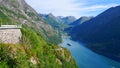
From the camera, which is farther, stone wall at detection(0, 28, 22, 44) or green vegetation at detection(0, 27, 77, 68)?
stone wall at detection(0, 28, 22, 44)

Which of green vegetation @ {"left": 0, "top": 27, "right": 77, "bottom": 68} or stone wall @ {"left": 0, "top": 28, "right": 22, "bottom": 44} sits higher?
stone wall @ {"left": 0, "top": 28, "right": 22, "bottom": 44}

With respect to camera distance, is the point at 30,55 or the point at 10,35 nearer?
the point at 10,35

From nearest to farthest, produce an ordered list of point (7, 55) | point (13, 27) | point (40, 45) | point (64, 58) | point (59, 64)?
point (7, 55) < point (13, 27) < point (40, 45) < point (59, 64) < point (64, 58)

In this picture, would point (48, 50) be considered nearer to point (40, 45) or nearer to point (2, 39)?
point (40, 45)

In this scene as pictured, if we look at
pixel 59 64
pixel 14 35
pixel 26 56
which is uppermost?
pixel 14 35

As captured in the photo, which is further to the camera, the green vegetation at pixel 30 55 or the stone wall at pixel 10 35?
the stone wall at pixel 10 35

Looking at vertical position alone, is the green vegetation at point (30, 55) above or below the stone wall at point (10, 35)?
below

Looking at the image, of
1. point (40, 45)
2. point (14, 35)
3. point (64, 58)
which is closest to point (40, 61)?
point (40, 45)

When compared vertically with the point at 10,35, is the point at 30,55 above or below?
below
